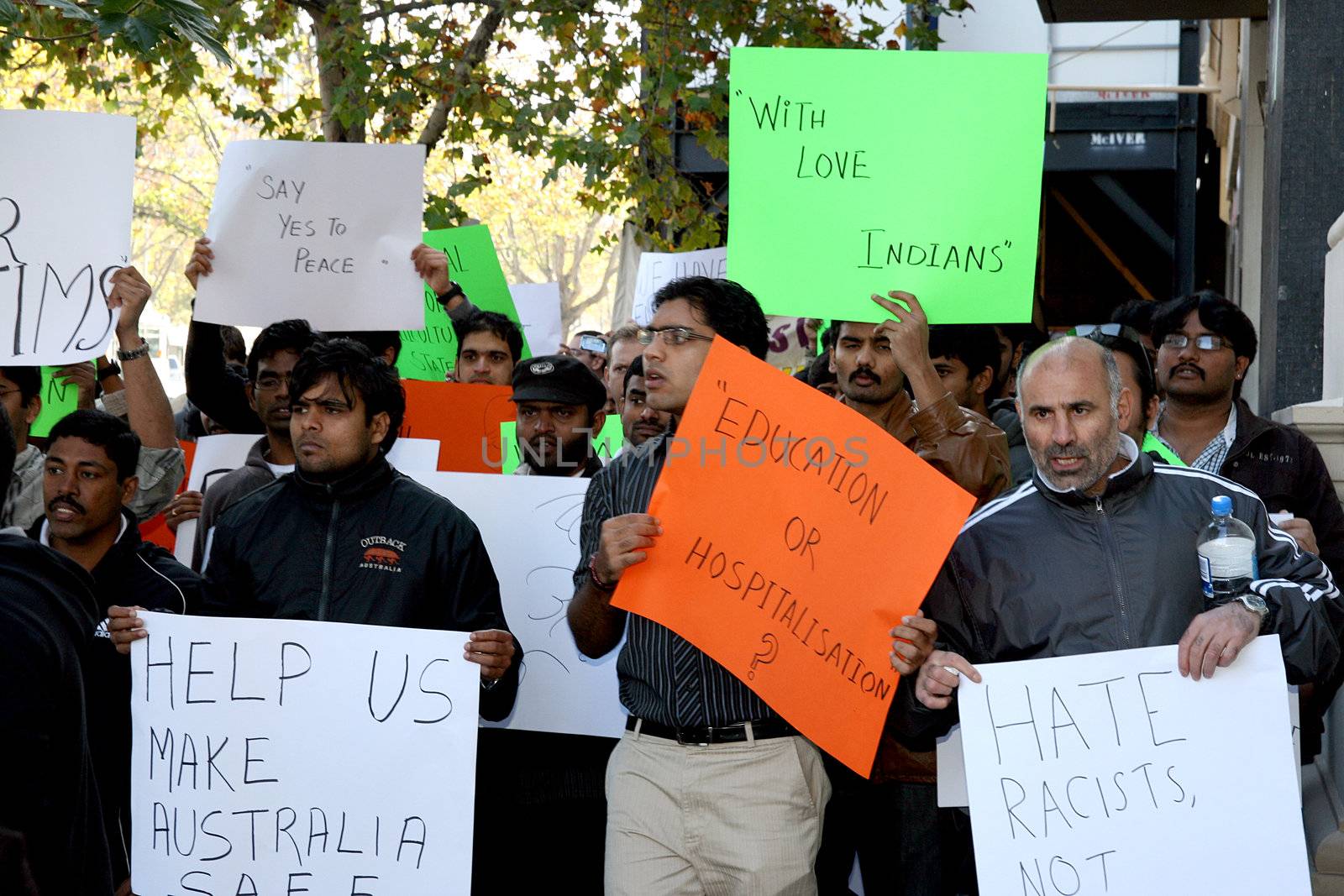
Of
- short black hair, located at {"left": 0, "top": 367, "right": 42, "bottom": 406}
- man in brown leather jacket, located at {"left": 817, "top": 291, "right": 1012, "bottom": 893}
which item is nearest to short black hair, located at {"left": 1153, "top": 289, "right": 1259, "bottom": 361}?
man in brown leather jacket, located at {"left": 817, "top": 291, "right": 1012, "bottom": 893}

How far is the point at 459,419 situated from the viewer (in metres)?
6.14

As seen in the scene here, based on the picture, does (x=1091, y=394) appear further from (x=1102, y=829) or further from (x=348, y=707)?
(x=348, y=707)

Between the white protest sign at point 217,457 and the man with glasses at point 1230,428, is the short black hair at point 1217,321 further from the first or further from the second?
the white protest sign at point 217,457

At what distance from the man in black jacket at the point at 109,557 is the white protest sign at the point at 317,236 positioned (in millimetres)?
869

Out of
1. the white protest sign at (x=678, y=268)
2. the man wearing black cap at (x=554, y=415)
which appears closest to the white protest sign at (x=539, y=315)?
the white protest sign at (x=678, y=268)

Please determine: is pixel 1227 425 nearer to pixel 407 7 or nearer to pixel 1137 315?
pixel 1137 315

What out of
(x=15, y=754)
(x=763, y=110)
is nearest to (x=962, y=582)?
(x=763, y=110)

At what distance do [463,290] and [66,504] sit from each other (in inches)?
111

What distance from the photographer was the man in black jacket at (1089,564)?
3273mm

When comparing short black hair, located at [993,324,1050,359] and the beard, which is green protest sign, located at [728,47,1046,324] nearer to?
the beard

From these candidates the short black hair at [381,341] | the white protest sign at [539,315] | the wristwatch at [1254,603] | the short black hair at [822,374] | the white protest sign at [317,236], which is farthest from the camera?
the white protest sign at [539,315]

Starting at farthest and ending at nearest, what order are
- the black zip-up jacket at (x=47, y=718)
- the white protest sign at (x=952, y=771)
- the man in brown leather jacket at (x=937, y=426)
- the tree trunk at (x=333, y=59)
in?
the tree trunk at (x=333, y=59) → the man in brown leather jacket at (x=937, y=426) → the white protest sign at (x=952, y=771) → the black zip-up jacket at (x=47, y=718)

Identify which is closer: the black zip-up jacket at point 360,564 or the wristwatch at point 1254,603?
the wristwatch at point 1254,603

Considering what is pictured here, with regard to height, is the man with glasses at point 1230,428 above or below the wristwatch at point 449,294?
below
